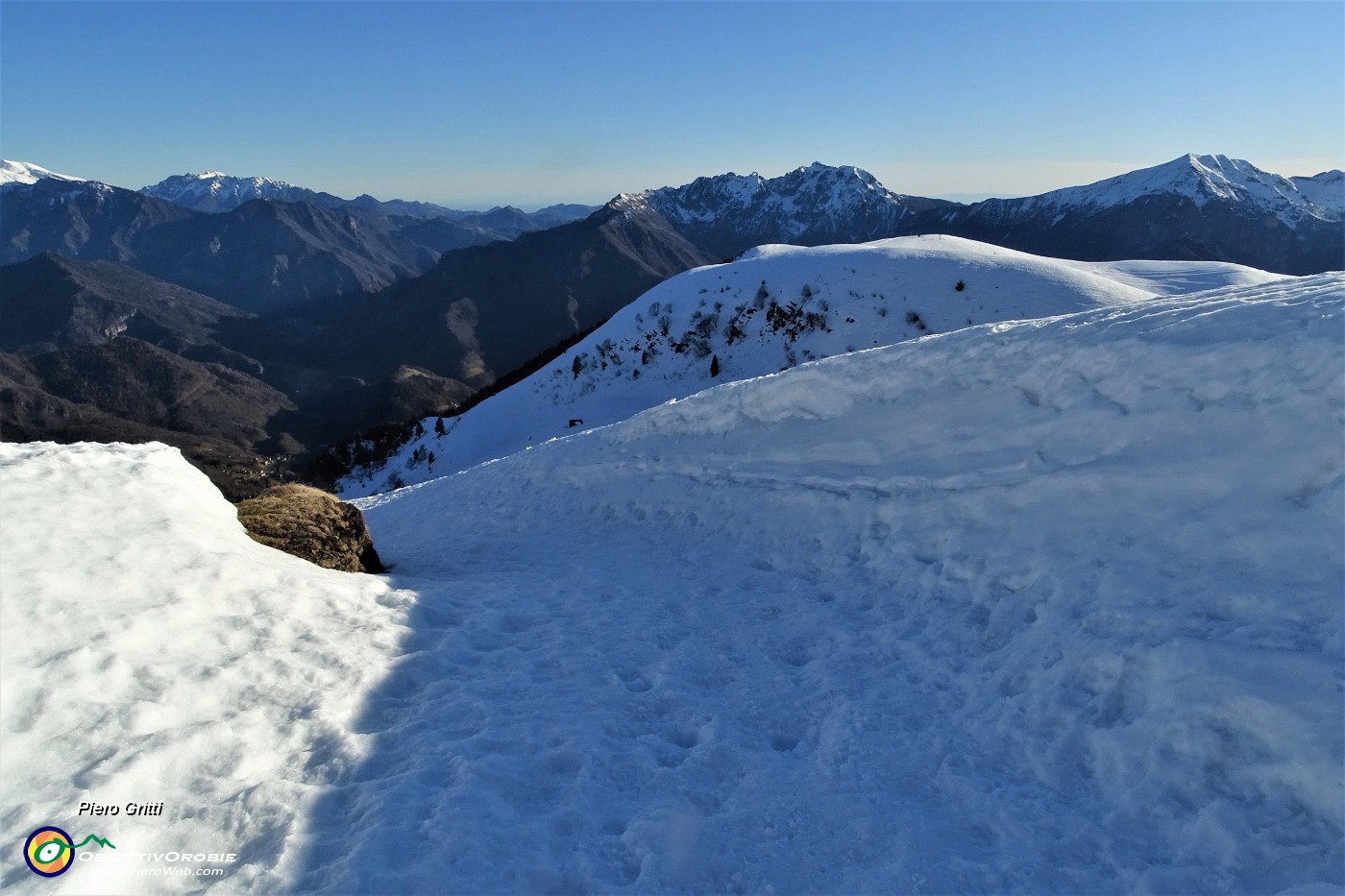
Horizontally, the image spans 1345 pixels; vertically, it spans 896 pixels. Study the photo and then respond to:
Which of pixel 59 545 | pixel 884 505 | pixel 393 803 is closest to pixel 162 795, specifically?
pixel 393 803

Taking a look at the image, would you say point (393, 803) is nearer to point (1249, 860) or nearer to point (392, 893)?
point (392, 893)

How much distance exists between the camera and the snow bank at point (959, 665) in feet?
17.8

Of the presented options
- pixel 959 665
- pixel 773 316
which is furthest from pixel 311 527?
pixel 773 316

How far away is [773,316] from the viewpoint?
43906 mm

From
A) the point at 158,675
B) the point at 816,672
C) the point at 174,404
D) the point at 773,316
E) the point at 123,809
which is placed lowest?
the point at 816,672

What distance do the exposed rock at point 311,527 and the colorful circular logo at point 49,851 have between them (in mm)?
6738

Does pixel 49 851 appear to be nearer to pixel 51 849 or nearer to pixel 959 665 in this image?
pixel 51 849

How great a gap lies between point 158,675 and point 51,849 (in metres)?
1.93

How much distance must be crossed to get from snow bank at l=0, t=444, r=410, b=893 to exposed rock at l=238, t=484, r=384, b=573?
1807 millimetres

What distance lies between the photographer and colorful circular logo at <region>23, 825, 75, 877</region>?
482 centimetres

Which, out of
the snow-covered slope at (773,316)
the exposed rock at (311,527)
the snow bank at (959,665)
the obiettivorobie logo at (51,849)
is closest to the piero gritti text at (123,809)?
the obiettivorobie logo at (51,849)

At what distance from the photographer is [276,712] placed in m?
6.80

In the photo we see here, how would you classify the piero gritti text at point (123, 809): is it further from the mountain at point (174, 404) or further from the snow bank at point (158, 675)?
the mountain at point (174, 404)

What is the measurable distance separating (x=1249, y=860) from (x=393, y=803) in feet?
22.2
